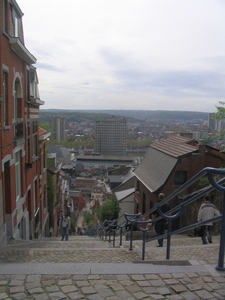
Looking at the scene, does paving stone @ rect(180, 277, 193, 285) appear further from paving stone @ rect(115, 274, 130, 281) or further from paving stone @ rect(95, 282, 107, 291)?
paving stone @ rect(95, 282, 107, 291)

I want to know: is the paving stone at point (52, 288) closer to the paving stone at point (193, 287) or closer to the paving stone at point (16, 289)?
the paving stone at point (16, 289)

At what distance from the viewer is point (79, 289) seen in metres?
4.08

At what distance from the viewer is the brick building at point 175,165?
20.0 m

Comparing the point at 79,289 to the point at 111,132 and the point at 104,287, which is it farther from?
the point at 111,132

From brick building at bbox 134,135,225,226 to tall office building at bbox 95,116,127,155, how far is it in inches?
6147

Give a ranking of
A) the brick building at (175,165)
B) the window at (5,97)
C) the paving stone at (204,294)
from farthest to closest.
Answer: the brick building at (175,165)
the window at (5,97)
the paving stone at (204,294)

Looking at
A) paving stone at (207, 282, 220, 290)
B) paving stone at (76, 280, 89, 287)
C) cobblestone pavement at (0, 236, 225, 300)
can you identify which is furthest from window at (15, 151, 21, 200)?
paving stone at (207, 282, 220, 290)

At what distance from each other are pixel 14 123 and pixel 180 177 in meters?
12.2

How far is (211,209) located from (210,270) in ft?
13.0

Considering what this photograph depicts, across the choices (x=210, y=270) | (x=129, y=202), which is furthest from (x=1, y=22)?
(x=129, y=202)

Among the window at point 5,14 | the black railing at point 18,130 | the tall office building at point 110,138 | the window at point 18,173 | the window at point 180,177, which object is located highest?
the window at point 5,14

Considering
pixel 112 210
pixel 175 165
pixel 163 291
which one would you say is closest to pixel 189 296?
pixel 163 291

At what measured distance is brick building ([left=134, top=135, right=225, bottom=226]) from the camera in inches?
789

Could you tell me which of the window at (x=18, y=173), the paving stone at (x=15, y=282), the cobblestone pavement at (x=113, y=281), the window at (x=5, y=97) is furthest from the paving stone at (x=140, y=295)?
the window at (x=18, y=173)
